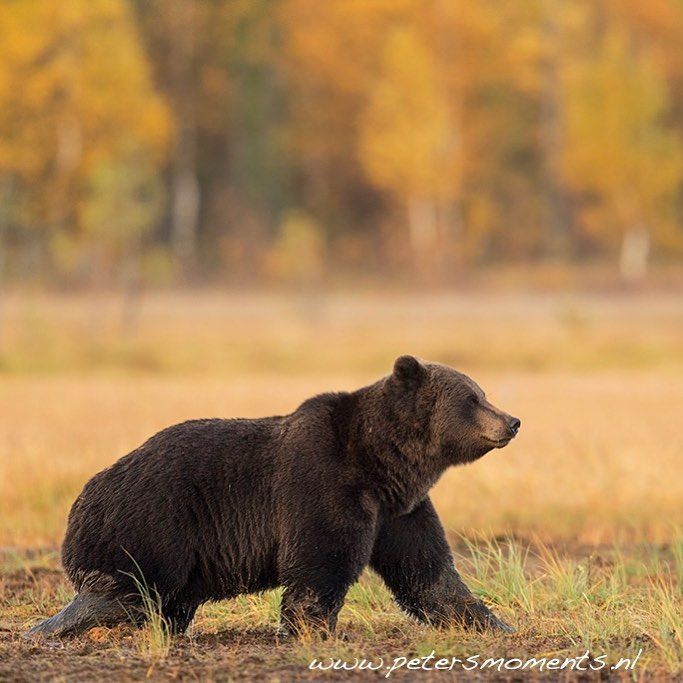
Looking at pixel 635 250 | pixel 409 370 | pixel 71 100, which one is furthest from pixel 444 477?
pixel 635 250

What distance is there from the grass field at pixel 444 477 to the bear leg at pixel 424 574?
0.53ft

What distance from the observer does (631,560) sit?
940 cm

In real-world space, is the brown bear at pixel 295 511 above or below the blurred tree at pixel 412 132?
below

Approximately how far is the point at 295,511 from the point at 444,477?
262 inches

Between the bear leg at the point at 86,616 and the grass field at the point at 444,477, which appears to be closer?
the grass field at the point at 444,477

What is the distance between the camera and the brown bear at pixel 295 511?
6914 millimetres

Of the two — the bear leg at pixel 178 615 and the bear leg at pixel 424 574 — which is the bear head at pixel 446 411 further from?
the bear leg at pixel 178 615

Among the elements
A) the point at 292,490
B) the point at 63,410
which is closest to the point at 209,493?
the point at 292,490

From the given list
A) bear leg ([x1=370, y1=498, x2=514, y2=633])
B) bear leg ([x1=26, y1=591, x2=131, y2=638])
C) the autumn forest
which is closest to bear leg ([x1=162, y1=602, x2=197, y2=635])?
bear leg ([x1=26, y1=591, x2=131, y2=638])

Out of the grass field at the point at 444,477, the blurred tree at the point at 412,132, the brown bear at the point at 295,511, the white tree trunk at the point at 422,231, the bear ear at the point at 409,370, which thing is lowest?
the grass field at the point at 444,477

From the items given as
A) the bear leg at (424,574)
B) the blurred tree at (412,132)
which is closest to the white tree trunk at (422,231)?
the blurred tree at (412,132)

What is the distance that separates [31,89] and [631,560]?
28.3 m

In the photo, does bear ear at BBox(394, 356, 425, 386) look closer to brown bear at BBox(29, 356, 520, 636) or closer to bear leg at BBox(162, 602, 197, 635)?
brown bear at BBox(29, 356, 520, 636)

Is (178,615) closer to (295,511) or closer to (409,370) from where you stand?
(295,511)
